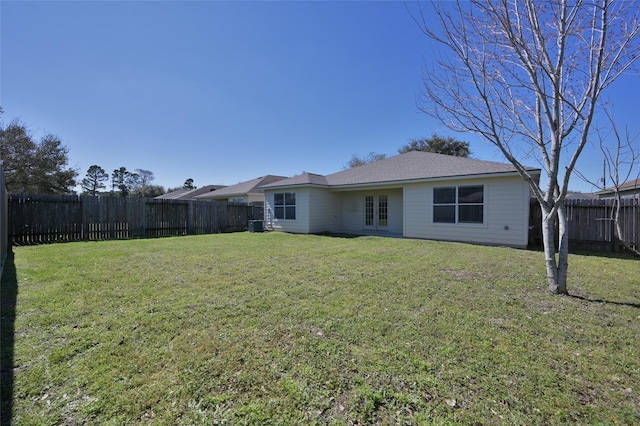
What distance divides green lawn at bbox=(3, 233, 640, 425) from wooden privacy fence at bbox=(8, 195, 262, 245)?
7079 mm

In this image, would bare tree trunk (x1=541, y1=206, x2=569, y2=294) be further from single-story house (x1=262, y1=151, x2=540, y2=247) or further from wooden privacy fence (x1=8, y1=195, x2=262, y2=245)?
wooden privacy fence (x1=8, y1=195, x2=262, y2=245)

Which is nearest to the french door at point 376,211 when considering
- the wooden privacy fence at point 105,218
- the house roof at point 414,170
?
the house roof at point 414,170

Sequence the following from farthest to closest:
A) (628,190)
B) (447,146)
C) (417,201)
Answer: (447,146) < (417,201) < (628,190)

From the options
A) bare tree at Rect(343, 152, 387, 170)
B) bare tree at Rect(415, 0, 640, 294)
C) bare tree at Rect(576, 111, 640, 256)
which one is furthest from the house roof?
bare tree at Rect(343, 152, 387, 170)

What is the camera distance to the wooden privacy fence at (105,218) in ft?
32.6

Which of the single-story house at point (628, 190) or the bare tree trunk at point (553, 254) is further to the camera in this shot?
the bare tree trunk at point (553, 254)

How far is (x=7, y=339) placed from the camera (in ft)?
9.00

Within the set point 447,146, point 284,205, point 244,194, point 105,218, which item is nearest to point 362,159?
point 447,146

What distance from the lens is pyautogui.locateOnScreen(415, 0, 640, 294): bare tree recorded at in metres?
3.79

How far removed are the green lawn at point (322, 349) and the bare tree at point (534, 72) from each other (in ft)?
5.39

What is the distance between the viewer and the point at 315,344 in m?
2.74

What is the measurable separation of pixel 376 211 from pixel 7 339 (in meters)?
13.1

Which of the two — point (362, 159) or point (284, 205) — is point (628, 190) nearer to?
point (284, 205)

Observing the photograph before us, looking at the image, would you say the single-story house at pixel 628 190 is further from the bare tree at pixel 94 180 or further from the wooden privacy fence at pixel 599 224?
the bare tree at pixel 94 180
